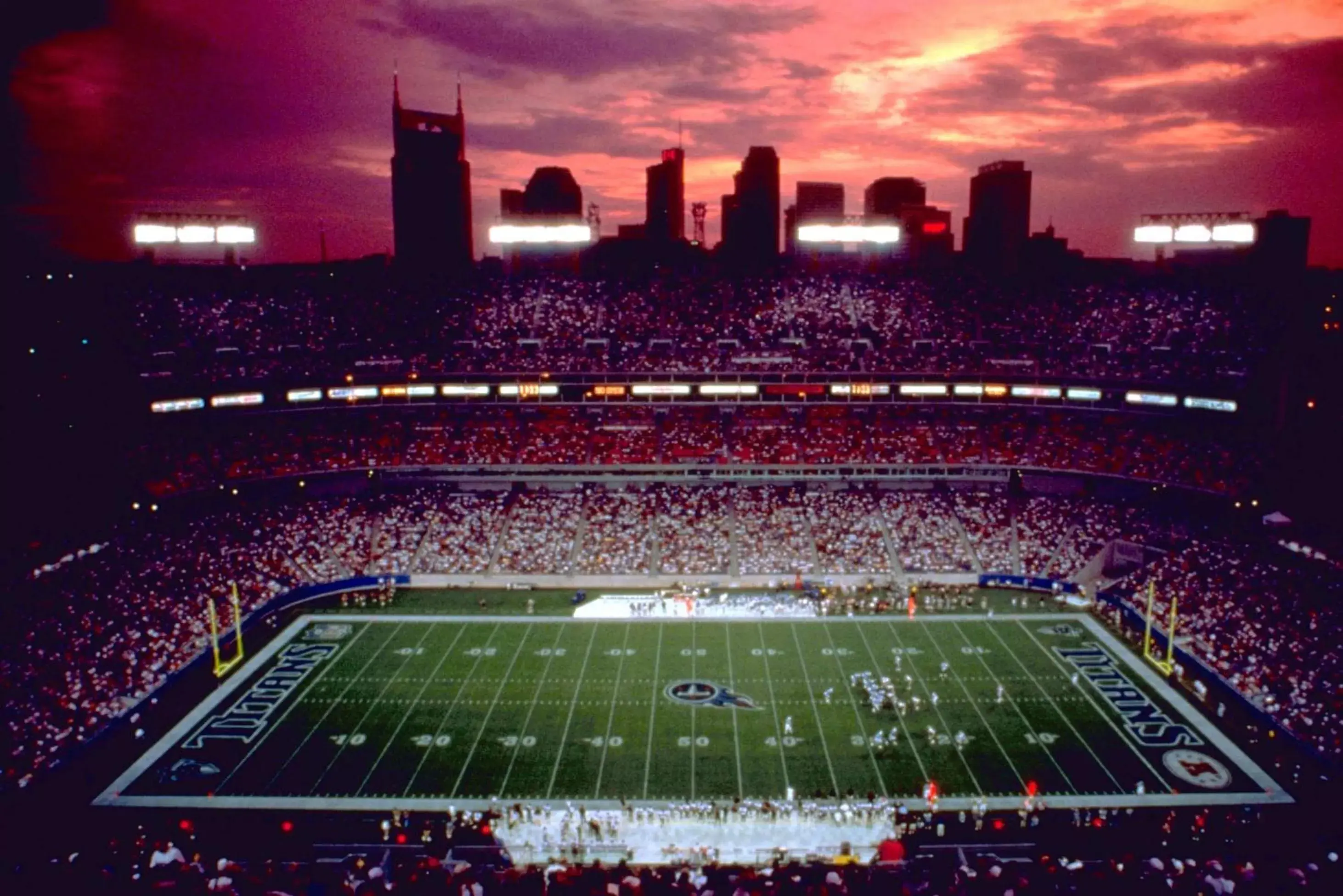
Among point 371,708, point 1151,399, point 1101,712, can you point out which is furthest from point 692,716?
point 1151,399

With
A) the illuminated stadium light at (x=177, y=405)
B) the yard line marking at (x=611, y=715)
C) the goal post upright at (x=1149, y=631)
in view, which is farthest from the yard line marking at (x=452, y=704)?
the goal post upright at (x=1149, y=631)

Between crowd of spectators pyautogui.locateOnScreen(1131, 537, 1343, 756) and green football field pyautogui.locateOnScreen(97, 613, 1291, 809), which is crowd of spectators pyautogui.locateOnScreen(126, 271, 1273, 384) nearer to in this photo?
crowd of spectators pyautogui.locateOnScreen(1131, 537, 1343, 756)

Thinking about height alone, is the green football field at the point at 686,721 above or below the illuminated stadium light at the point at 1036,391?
below

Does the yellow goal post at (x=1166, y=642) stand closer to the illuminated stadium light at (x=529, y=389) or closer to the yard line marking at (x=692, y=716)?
the yard line marking at (x=692, y=716)

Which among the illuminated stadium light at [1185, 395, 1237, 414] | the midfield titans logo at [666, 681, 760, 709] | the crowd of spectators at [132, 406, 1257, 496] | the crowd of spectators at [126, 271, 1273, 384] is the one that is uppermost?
the crowd of spectators at [126, 271, 1273, 384]

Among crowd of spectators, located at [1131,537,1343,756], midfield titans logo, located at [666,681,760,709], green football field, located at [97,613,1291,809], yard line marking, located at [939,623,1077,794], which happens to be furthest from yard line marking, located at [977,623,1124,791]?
midfield titans logo, located at [666,681,760,709]

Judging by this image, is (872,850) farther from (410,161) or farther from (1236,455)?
(410,161)

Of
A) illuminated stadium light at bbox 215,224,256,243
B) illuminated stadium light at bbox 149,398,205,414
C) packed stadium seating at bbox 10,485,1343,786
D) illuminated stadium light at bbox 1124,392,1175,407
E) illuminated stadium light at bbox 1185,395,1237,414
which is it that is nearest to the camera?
packed stadium seating at bbox 10,485,1343,786
